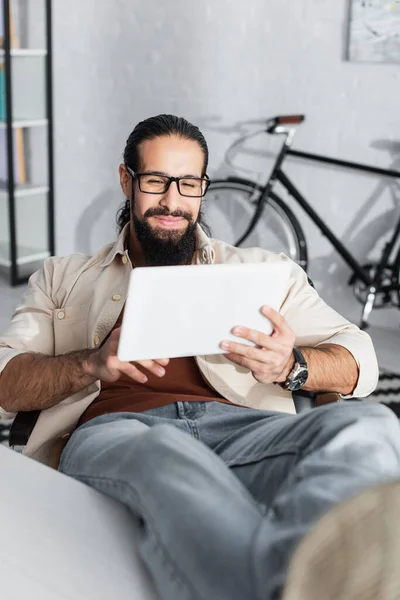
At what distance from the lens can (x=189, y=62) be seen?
4.23 meters

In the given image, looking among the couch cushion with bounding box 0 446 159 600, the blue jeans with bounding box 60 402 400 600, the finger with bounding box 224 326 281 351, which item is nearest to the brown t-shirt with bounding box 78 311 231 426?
the blue jeans with bounding box 60 402 400 600

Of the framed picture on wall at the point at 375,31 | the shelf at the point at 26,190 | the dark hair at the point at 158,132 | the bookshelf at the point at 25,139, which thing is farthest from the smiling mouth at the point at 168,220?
the shelf at the point at 26,190

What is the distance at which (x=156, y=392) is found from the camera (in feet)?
5.58

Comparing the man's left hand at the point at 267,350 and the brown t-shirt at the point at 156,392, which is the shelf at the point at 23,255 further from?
the man's left hand at the point at 267,350

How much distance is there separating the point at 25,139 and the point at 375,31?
1.89m

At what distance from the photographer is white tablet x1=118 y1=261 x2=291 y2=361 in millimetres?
1342

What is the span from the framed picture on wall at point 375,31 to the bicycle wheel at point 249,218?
0.73 meters

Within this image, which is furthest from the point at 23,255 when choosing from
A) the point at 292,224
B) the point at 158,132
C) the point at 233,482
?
the point at 233,482

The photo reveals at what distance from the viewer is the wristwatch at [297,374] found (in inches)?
65.9

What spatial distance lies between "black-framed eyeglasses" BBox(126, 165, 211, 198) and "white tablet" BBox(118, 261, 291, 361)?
49cm

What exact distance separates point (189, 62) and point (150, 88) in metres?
0.26

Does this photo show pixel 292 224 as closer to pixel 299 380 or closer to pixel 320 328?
pixel 320 328

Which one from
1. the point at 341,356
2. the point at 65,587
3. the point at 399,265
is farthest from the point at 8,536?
the point at 399,265

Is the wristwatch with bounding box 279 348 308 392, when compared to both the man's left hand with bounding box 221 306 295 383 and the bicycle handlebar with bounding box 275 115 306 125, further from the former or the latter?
the bicycle handlebar with bounding box 275 115 306 125
